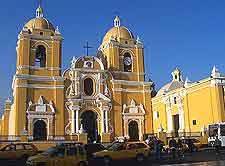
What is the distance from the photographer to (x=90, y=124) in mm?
40438

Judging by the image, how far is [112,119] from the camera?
40781 millimetres

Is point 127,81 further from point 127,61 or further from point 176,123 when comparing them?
point 176,123

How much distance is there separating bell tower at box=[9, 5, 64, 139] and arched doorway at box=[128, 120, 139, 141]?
28.0 ft

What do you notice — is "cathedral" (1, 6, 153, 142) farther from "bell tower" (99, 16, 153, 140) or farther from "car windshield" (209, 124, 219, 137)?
"car windshield" (209, 124, 219, 137)

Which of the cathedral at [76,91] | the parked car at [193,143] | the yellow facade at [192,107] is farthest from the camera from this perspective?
the cathedral at [76,91]

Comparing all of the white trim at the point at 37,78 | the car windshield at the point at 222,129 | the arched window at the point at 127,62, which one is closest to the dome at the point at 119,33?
the arched window at the point at 127,62

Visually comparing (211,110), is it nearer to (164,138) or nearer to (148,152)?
(164,138)

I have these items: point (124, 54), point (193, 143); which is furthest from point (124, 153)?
point (124, 54)

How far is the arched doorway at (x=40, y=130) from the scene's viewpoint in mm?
37291

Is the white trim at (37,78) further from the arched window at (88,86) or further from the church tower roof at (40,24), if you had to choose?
the church tower roof at (40,24)

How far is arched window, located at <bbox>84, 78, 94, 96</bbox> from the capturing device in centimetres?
4103

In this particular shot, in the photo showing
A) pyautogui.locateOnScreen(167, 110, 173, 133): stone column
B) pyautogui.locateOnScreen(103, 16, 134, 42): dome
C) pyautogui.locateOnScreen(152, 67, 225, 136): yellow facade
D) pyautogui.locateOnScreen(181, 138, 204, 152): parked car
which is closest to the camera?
pyautogui.locateOnScreen(181, 138, 204, 152): parked car

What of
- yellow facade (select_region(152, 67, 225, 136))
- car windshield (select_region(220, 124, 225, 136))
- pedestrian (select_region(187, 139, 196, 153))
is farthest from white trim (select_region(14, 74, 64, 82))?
car windshield (select_region(220, 124, 225, 136))

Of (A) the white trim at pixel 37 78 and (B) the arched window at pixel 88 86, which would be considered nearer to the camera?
(A) the white trim at pixel 37 78
